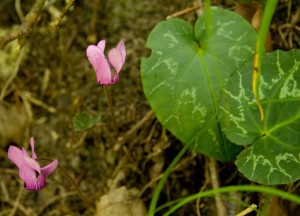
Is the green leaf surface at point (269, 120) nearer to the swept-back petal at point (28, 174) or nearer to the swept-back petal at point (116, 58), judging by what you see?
the swept-back petal at point (116, 58)

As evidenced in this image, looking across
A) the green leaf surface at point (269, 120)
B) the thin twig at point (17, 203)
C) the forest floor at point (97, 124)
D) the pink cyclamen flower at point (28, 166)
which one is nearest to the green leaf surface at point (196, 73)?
the green leaf surface at point (269, 120)

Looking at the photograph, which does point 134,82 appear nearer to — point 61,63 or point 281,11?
point 61,63

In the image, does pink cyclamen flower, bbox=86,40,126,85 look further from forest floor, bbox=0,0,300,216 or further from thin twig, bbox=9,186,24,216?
thin twig, bbox=9,186,24,216

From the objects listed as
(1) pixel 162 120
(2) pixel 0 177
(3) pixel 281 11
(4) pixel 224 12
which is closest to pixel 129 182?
(1) pixel 162 120

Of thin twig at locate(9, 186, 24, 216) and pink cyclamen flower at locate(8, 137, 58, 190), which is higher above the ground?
pink cyclamen flower at locate(8, 137, 58, 190)

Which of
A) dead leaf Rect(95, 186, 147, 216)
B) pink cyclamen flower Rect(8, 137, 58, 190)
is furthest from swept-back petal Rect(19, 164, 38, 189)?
dead leaf Rect(95, 186, 147, 216)

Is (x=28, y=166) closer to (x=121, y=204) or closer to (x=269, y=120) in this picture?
(x=121, y=204)

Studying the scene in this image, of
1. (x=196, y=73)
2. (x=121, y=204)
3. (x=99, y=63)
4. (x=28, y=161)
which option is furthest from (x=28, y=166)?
(x=196, y=73)
